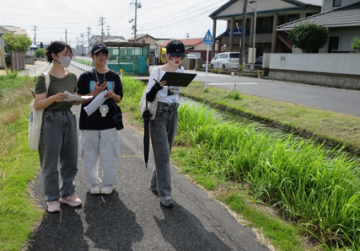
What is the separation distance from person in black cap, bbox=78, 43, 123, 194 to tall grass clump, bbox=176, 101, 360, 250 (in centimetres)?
150

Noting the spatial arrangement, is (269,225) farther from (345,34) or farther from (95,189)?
(345,34)

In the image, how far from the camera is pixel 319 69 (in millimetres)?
20641

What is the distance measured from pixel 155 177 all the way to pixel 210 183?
30.6 inches

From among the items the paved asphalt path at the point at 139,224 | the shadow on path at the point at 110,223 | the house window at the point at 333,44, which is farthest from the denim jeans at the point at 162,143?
the house window at the point at 333,44

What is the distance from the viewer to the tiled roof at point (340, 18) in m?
21.4

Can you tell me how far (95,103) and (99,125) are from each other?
294 millimetres

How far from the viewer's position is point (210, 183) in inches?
178

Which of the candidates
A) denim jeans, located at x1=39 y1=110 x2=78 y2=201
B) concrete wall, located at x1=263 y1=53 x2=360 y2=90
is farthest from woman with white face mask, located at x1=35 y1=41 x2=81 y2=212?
concrete wall, located at x1=263 y1=53 x2=360 y2=90

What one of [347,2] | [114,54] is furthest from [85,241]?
[347,2]

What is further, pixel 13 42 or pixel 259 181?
pixel 13 42

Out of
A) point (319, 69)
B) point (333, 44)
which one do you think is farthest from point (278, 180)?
point (333, 44)

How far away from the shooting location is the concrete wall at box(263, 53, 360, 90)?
731 inches

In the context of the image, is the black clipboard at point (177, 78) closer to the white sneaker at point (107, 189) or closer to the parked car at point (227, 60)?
the white sneaker at point (107, 189)

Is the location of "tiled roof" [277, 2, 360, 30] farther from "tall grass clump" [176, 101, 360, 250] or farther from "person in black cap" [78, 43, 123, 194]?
"person in black cap" [78, 43, 123, 194]
